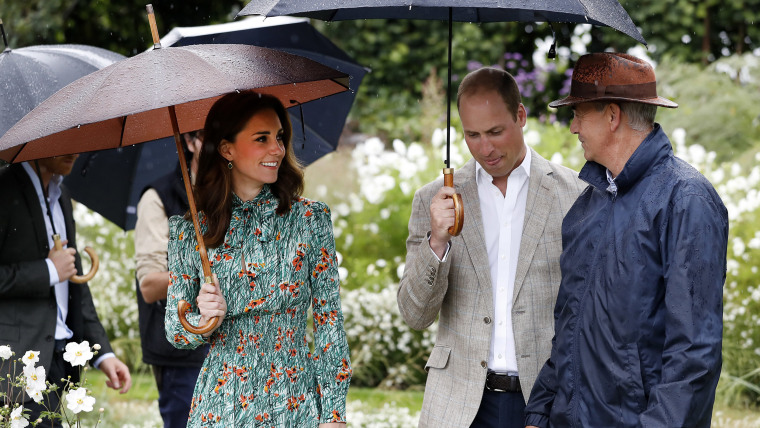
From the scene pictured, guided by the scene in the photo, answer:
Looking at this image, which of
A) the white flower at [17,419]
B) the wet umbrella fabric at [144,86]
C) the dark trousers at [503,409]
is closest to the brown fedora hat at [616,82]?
the wet umbrella fabric at [144,86]

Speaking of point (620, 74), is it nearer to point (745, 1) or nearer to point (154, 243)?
point (154, 243)

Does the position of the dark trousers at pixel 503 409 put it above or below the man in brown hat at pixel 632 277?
below

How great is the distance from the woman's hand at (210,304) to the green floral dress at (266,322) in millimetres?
74

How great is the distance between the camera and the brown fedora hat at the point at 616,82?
282 centimetres

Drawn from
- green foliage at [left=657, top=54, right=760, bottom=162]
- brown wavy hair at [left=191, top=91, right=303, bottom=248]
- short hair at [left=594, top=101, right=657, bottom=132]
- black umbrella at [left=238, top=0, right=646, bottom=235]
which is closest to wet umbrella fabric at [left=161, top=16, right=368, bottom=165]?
black umbrella at [left=238, top=0, right=646, bottom=235]

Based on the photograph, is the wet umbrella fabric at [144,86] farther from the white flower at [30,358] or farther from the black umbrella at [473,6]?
the white flower at [30,358]

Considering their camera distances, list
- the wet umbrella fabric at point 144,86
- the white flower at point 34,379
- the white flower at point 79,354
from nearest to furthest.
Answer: the wet umbrella fabric at point 144,86 < the white flower at point 34,379 < the white flower at point 79,354

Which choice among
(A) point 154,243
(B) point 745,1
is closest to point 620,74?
(A) point 154,243

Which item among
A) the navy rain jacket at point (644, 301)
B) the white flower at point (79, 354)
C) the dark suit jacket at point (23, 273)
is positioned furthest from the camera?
the dark suit jacket at point (23, 273)

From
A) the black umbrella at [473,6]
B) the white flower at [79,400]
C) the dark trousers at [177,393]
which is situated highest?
the black umbrella at [473,6]

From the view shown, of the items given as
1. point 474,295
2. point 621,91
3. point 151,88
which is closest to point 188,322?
point 151,88

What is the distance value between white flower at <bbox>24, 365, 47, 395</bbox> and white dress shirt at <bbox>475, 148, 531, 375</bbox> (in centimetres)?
155

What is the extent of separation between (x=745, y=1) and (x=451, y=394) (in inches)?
416

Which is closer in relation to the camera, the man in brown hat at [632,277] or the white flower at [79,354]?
the man in brown hat at [632,277]
